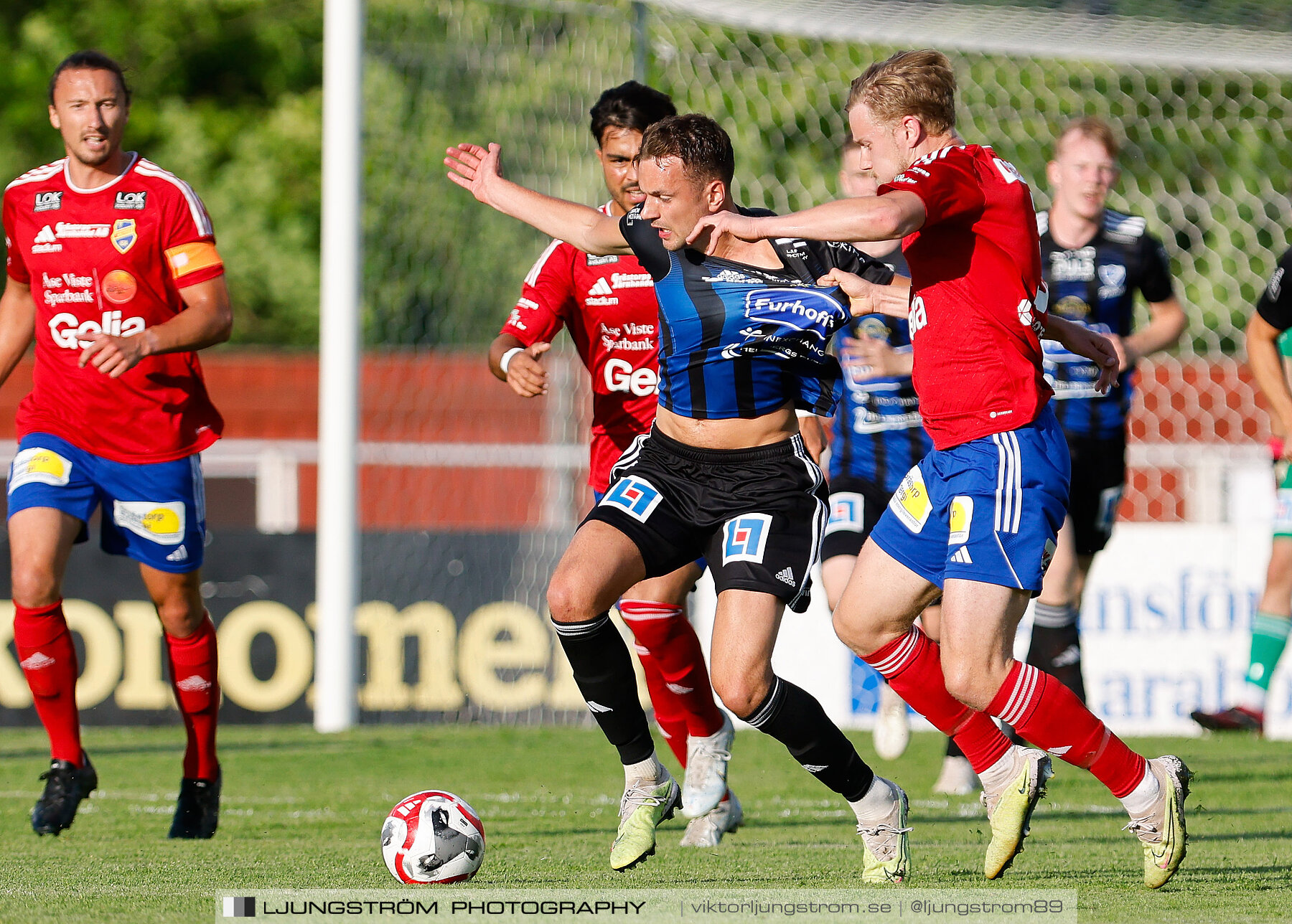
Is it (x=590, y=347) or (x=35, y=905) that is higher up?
(x=590, y=347)

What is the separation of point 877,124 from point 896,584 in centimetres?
125

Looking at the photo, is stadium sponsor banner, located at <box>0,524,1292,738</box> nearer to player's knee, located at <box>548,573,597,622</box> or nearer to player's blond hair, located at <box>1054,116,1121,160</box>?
player's blond hair, located at <box>1054,116,1121,160</box>

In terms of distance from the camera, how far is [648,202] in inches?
204

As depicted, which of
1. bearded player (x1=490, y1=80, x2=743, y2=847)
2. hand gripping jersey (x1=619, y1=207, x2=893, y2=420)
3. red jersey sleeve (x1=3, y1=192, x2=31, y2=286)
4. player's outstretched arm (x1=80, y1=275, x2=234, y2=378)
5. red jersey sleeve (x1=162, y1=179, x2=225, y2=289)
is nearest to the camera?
hand gripping jersey (x1=619, y1=207, x2=893, y2=420)

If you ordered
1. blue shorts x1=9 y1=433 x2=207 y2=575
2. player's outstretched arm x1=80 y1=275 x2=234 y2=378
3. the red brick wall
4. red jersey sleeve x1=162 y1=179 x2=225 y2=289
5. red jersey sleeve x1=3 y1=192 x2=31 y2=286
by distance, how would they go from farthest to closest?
1. the red brick wall
2. red jersey sleeve x1=3 y1=192 x2=31 y2=286
3. red jersey sleeve x1=162 y1=179 x2=225 y2=289
4. blue shorts x1=9 y1=433 x2=207 y2=575
5. player's outstretched arm x1=80 y1=275 x2=234 y2=378

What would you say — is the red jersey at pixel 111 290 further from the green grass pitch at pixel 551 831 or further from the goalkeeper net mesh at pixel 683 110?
the goalkeeper net mesh at pixel 683 110

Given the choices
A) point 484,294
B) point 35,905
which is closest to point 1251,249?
point 484,294

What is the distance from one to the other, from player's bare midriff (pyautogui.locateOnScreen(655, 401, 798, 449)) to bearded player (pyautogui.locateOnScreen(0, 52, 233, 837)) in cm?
171

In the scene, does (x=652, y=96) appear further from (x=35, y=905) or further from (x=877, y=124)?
(x=35, y=905)

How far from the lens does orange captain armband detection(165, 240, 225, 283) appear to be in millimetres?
6183

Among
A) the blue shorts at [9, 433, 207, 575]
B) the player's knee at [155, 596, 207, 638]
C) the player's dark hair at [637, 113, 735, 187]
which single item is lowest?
the player's knee at [155, 596, 207, 638]

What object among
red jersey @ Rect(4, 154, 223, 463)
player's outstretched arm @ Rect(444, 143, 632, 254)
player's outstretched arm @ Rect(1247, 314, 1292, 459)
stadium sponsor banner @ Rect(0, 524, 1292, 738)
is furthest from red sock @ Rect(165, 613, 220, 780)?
stadium sponsor banner @ Rect(0, 524, 1292, 738)

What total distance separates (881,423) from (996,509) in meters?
2.96

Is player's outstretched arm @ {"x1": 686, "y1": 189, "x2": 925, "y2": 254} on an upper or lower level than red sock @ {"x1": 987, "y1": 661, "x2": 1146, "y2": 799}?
upper
